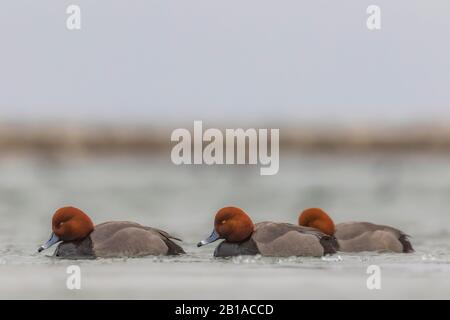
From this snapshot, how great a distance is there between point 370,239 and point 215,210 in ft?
11.7

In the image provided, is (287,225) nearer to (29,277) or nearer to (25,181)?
(29,277)

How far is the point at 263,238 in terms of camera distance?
28.4ft

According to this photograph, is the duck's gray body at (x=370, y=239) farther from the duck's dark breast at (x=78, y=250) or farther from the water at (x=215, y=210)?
Answer: the duck's dark breast at (x=78, y=250)

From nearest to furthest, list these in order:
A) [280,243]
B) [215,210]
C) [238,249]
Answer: [280,243] → [238,249] → [215,210]

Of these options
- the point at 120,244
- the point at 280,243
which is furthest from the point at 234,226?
the point at 120,244

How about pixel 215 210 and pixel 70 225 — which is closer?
pixel 70 225

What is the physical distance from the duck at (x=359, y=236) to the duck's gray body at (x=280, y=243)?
0.41 m

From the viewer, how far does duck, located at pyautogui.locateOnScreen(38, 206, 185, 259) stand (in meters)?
8.61

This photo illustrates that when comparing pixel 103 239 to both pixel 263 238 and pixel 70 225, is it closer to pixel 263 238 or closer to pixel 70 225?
pixel 70 225

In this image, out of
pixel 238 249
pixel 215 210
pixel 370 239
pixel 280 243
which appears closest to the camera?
pixel 280 243

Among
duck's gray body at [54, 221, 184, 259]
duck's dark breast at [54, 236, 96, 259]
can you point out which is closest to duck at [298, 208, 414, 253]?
duck's gray body at [54, 221, 184, 259]

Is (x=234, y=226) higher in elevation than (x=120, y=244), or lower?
higher
